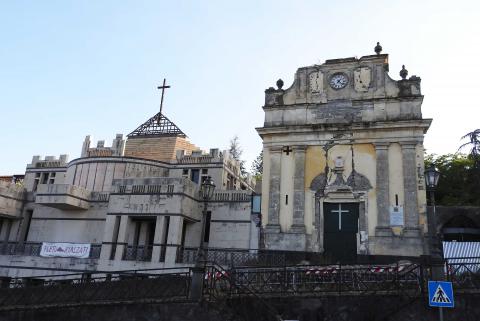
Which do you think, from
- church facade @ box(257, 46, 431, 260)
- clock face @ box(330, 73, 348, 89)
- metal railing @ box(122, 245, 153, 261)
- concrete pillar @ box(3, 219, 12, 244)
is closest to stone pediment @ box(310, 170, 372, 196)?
church facade @ box(257, 46, 431, 260)

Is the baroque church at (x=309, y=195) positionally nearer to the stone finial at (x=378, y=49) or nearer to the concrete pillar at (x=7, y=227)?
the stone finial at (x=378, y=49)

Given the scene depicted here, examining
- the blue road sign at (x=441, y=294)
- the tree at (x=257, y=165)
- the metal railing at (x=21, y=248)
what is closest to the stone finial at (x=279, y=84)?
the blue road sign at (x=441, y=294)

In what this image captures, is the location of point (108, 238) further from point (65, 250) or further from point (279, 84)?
point (279, 84)

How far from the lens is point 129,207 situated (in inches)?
1045

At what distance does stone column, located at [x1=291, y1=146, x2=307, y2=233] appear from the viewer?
73.3 feet

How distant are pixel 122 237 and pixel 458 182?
24186 millimetres

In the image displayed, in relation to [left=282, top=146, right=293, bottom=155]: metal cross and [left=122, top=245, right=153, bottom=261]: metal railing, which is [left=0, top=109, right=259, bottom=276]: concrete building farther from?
[left=282, top=146, right=293, bottom=155]: metal cross

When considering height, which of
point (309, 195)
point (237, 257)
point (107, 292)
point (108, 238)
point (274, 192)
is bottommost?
point (107, 292)

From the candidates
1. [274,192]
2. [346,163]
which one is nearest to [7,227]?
[274,192]

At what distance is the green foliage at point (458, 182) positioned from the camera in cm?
2793

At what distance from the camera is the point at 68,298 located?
1675cm

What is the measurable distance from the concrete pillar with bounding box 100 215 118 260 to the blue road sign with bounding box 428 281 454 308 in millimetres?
19765

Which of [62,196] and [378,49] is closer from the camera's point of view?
[378,49]

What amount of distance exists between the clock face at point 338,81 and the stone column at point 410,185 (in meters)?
4.89
